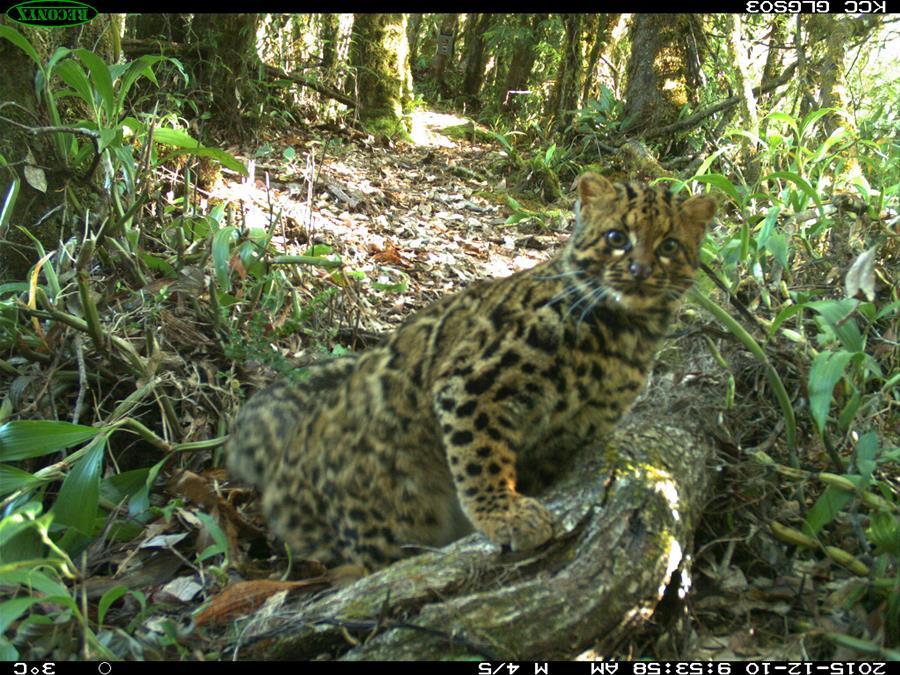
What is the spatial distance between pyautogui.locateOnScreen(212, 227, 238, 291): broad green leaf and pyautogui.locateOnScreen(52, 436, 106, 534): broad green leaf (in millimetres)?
1458

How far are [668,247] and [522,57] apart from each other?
11.9 metres

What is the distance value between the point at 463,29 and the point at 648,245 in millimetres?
16441

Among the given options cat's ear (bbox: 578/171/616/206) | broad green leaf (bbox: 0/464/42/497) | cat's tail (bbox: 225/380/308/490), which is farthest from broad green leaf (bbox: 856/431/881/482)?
broad green leaf (bbox: 0/464/42/497)

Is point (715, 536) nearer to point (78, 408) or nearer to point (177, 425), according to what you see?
point (177, 425)

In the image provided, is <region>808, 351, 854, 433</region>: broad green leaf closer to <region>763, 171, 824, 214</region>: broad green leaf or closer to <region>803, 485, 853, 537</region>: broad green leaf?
<region>803, 485, 853, 537</region>: broad green leaf

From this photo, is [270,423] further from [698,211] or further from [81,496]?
[698,211]

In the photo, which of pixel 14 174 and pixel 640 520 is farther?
pixel 14 174

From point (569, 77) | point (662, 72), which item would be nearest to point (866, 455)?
point (662, 72)

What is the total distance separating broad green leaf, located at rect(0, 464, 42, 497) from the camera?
13.5ft

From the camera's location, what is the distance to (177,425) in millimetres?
5020

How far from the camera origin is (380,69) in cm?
1182

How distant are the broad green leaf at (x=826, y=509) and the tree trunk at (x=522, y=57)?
11.1 metres

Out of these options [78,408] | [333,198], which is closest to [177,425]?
[78,408]

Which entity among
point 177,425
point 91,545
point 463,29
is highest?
point 463,29
